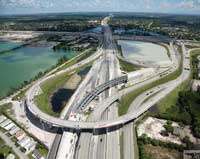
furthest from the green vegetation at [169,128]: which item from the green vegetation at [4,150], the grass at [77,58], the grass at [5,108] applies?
the grass at [77,58]

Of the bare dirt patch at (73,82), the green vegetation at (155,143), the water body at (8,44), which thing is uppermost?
the water body at (8,44)

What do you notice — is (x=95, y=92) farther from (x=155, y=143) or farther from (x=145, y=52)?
(x=145, y=52)

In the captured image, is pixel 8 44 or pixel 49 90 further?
pixel 8 44

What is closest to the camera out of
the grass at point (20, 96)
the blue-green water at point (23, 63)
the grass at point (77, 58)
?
the grass at point (20, 96)

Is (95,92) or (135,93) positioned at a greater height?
(95,92)

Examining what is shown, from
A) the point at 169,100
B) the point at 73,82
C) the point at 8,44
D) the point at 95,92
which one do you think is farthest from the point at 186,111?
the point at 8,44

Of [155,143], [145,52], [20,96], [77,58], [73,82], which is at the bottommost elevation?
[155,143]

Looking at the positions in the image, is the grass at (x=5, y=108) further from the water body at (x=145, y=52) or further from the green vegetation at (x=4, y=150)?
the water body at (x=145, y=52)
